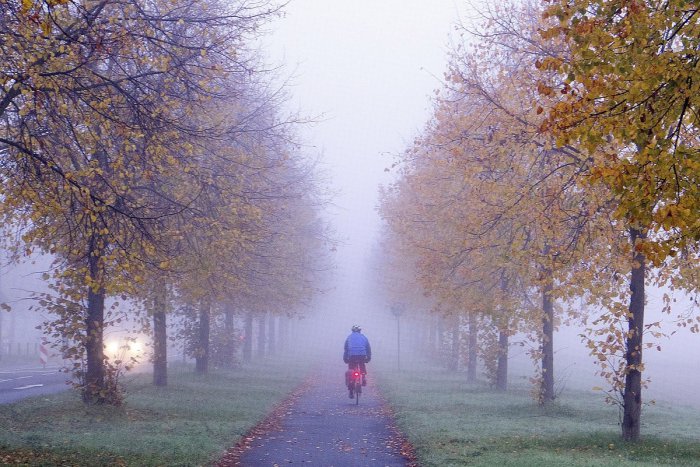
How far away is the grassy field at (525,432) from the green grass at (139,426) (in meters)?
3.38

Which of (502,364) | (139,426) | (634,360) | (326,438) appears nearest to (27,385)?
(139,426)

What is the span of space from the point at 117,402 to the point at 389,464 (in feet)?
22.4

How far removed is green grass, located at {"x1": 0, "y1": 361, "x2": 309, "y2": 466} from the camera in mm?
9930

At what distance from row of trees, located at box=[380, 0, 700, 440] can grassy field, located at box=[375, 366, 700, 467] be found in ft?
2.60

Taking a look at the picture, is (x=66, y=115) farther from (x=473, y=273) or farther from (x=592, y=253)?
(x=473, y=273)

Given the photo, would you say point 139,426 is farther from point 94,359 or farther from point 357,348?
point 357,348

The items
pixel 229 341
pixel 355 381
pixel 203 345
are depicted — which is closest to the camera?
pixel 355 381

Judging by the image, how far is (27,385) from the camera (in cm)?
2361

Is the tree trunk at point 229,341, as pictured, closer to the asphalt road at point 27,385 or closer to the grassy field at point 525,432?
the asphalt road at point 27,385

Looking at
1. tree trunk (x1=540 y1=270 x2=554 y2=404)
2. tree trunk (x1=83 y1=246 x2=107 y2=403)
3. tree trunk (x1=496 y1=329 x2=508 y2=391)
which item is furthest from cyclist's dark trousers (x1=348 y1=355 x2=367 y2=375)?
tree trunk (x1=83 y1=246 x2=107 y2=403)

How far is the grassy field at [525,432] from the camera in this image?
10.5 metres

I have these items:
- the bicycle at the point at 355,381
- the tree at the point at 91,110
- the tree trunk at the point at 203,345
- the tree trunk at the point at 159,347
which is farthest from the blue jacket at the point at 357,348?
the tree at the point at 91,110

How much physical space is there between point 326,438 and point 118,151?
626cm

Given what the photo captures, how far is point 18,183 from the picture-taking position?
388 inches
